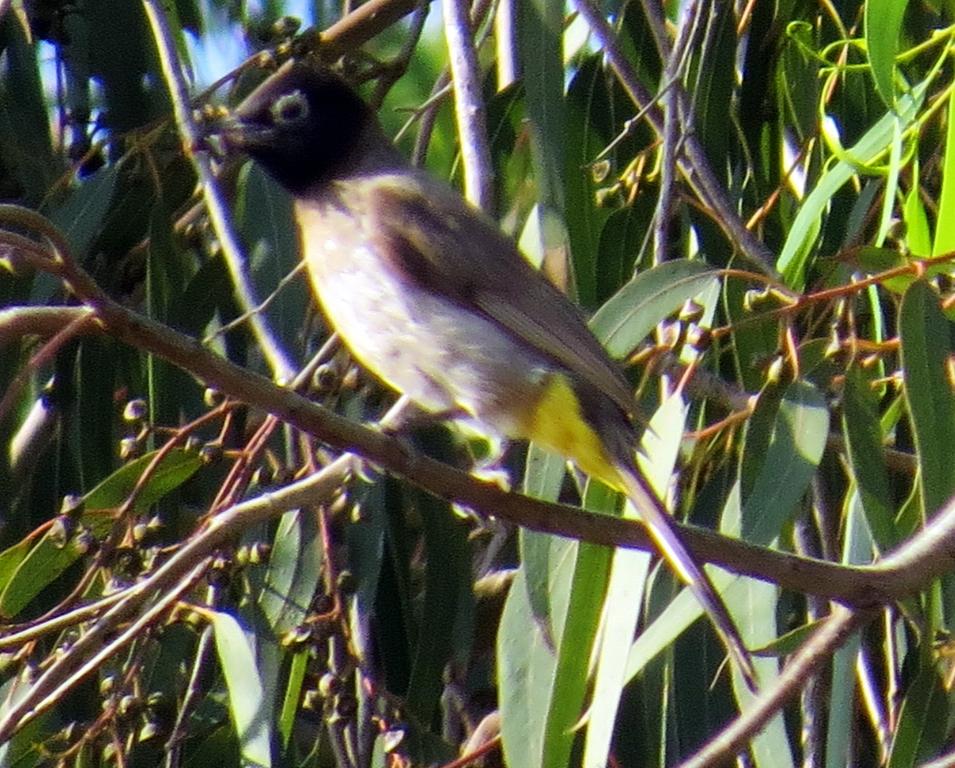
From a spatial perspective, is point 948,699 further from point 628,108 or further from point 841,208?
point 628,108

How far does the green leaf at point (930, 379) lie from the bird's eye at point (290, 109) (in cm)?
135

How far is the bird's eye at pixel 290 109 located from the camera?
3.41 m

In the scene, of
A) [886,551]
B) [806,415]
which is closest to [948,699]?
[886,551]

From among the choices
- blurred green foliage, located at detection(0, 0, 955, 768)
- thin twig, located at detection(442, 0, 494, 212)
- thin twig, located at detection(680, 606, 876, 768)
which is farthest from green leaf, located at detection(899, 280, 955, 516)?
thin twig, located at detection(442, 0, 494, 212)

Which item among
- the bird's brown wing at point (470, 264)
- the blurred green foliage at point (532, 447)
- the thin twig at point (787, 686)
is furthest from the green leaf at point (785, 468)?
the bird's brown wing at point (470, 264)

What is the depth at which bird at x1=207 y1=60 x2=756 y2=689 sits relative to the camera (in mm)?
2924

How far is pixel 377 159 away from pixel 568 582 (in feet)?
3.77

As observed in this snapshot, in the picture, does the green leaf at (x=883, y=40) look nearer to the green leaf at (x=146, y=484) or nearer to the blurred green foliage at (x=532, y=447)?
the blurred green foliage at (x=532, y=447)

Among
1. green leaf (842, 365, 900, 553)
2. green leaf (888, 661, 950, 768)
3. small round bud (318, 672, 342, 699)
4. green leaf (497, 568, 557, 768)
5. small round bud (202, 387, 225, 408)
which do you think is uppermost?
small round bud (202, 387, 225, 408)

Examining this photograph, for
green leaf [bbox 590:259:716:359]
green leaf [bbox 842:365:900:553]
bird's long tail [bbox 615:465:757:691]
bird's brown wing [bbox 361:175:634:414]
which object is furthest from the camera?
bird's brown wing [bbox 361:175:634:414]

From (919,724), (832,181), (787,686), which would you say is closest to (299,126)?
(832,181)

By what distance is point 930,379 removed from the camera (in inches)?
100

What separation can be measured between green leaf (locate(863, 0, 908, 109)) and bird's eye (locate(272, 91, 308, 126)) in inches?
46.0

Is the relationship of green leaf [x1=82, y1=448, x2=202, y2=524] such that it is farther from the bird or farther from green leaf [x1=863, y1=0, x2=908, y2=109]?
green leaf [x1=863, y1=0, x2=908, y2=109]
